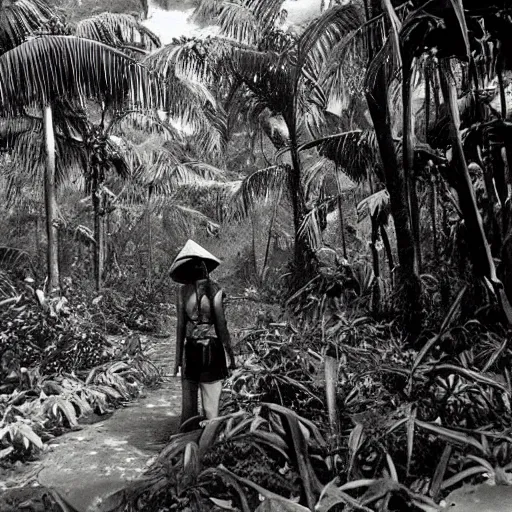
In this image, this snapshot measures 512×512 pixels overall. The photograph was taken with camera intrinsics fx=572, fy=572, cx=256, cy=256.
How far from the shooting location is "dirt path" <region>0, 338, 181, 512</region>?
3750 millimetres

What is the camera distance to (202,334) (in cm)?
421

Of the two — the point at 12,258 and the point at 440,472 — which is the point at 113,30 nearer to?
the point at 12,258

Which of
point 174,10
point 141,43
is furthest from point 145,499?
point 174,10

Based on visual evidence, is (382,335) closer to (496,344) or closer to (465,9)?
(496,344)

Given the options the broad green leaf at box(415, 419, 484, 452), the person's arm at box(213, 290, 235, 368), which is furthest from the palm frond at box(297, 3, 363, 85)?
the broad green leaf at box(415, 419, 484, 452)

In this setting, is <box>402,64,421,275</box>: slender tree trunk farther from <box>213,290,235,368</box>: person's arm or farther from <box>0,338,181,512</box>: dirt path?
<box>0,338,181,512</box>: dirt path

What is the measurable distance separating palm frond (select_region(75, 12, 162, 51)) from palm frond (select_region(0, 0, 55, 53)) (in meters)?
1.69

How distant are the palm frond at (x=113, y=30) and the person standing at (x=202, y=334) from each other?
725 cm

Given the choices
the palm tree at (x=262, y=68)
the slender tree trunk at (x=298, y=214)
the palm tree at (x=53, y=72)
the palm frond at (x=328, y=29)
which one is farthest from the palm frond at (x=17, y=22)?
the slender tree trunk at (x=298, y=214)

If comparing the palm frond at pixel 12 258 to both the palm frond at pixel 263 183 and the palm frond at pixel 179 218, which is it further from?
the palm frond at pixel 179 218

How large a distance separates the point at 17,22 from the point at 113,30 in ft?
10.8

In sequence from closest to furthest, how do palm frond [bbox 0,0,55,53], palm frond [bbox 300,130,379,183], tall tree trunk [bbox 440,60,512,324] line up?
tall tree trunk [bbox 440,60,512,324]
palm frond [bbox 0,0,55,53]
palm frond [bbox 300,130,379,183]

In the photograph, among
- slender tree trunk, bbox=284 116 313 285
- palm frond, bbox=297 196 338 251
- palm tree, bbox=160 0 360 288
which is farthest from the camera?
slender tree trunk, bbox=284 116 313 285

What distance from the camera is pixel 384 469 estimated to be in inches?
126
